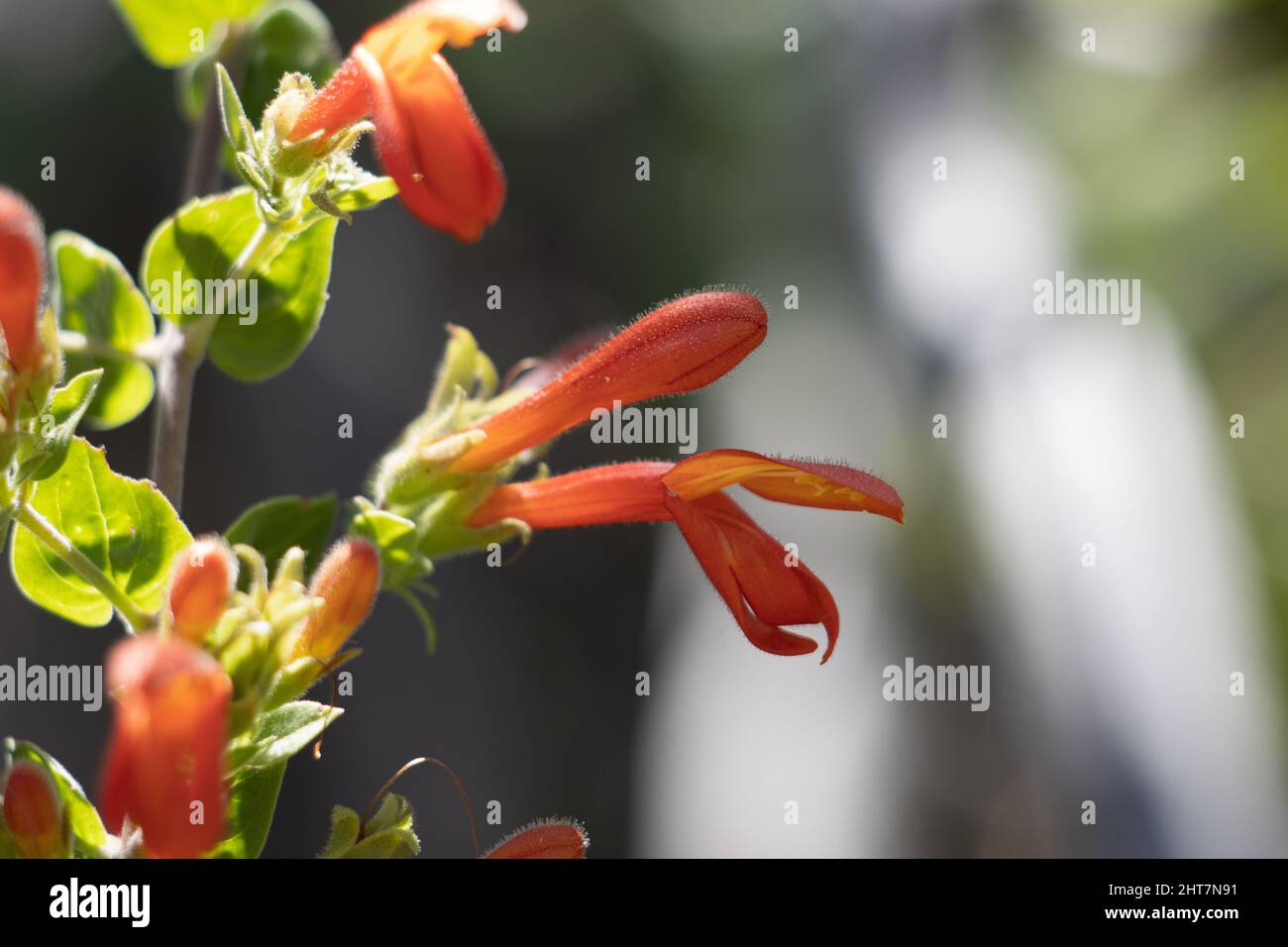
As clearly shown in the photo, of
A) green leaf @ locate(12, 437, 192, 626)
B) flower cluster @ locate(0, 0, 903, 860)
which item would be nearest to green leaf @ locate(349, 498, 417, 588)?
flower cluster @ locate(0, 0, 903, 860)

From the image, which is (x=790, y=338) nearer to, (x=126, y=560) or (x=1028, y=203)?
(x=1028, y=203)

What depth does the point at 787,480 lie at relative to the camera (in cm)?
91

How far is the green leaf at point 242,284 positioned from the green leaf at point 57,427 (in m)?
0.19

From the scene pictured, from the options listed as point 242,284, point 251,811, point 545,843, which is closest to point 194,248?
point 242,284

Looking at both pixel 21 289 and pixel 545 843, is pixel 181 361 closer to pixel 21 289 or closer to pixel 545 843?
pixel 21 289

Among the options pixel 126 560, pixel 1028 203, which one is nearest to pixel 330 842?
pixel 126 560

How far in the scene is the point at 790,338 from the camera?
4.50 m

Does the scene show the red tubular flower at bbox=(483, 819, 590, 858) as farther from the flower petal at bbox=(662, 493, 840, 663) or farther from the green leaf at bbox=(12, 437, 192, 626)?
the green leaf at bbox=(12, 437, 192, 626)

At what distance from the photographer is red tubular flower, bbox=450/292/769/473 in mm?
946

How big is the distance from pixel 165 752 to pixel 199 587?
0.44ft

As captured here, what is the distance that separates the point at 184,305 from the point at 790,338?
367 cm

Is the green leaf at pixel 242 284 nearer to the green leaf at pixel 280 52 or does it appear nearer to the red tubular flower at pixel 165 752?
the green leaf at pixel 280 52

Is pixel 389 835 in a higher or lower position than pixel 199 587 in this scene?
lower

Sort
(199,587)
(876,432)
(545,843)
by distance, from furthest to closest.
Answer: (876,432), (545,843), (199,587)
